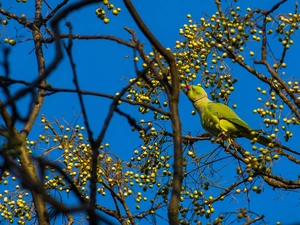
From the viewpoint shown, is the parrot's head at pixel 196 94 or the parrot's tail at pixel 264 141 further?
→ the parrot's head at pixel 196 94

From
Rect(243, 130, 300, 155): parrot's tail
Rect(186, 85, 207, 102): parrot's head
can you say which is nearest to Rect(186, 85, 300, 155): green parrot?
Rect(186, 85, 207, 102): parrot's head

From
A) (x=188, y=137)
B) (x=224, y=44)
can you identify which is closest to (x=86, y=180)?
(x=188, y=137)

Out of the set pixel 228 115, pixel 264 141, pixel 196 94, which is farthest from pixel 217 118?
pixel 264 141

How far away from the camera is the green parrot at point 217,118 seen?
688 cm

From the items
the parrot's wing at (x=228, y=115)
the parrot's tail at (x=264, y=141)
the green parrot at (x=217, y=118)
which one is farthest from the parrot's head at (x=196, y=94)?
the parrot's tail at (x=264, y=141)

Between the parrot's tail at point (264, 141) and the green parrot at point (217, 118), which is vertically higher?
the green parrot at point (217, 118)

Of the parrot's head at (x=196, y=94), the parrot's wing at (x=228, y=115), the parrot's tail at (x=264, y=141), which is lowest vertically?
the parrot's tail at (x=264, y=141)

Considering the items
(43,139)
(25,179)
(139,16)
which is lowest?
(25,179)

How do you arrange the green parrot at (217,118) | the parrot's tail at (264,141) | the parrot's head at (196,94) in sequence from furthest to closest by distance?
the parrot's head at (196,94)
the green parrot at (217,118)
the parrot's tail at (264,141)

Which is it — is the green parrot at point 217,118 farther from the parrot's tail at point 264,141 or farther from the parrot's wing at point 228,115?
the parrot's tail at point 264,141

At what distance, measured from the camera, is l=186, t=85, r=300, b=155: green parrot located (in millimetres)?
6883

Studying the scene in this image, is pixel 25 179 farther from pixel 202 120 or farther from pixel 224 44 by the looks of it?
pixel 202 120

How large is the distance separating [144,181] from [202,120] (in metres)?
1.52

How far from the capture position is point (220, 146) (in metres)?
5.83
